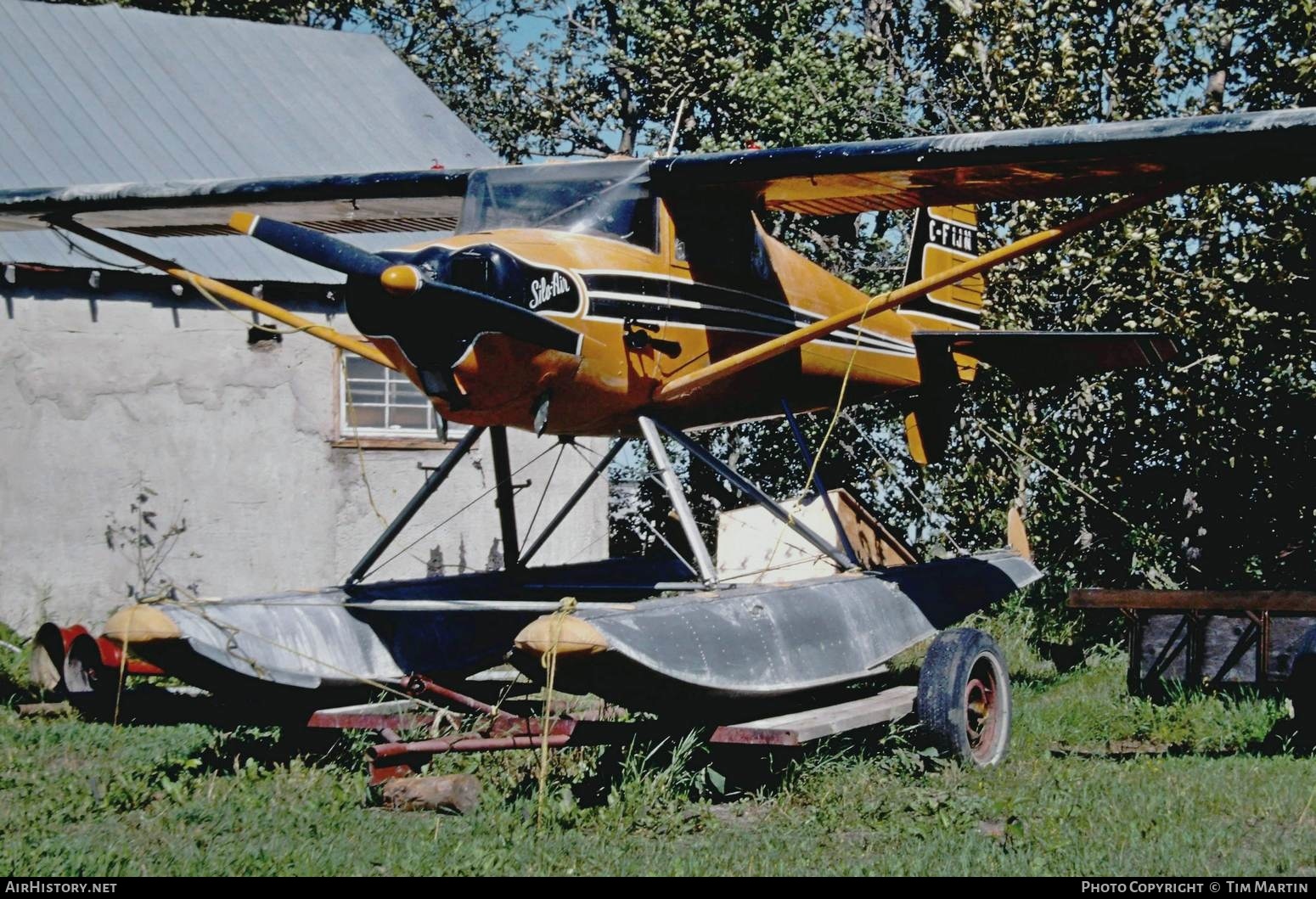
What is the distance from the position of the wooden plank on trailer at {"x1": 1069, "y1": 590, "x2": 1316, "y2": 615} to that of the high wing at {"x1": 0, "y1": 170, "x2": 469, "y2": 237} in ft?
Result: 15.8

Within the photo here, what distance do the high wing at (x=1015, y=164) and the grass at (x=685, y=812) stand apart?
3092mm

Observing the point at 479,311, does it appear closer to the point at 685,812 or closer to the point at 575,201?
the point at 575,201

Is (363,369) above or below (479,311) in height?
below

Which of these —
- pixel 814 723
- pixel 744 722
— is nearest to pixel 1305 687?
pixel 814 723

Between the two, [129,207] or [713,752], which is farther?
[129,207]

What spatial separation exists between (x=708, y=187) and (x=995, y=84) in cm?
647

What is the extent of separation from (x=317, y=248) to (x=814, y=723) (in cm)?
330

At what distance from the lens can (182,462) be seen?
12844 mm

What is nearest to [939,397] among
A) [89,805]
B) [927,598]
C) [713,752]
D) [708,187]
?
[927,598]

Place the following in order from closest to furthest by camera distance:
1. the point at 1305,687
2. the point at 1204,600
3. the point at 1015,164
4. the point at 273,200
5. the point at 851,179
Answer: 1. the point at 1305,687
2. the point at 1015,164
3. the point at 851,179
4. the point at 1204,600
5. the point at 273,200

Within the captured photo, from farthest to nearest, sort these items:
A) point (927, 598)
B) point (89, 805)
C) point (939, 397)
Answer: point (939, 397), point (927, 598), point (89, 805)

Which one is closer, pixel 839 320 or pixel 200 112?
pixel 839 320
